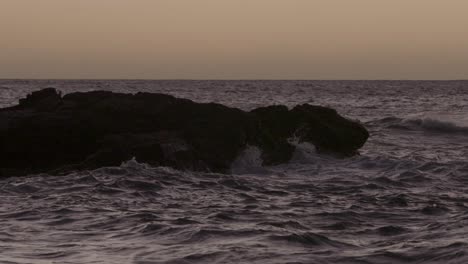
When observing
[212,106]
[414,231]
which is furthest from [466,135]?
[414,231]

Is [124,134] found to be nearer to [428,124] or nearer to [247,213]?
[247,213]

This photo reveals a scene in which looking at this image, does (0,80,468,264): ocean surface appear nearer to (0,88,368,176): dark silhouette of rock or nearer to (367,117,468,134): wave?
(0,88,368,176): dark silhouette of rock

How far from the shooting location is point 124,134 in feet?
63.8

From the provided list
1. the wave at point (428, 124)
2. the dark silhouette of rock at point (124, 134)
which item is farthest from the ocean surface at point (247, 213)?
the wave at point (428, 124)

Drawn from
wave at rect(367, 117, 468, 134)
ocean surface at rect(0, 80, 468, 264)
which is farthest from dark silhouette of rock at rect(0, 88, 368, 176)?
wave at rect(367, 117, 468, 134)

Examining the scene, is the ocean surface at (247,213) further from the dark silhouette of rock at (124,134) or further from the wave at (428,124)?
the wave at (428,124)

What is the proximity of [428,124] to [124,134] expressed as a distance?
21896mm

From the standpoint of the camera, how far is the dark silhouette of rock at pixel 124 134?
62.3 feet

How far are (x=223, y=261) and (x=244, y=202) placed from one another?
192 inches

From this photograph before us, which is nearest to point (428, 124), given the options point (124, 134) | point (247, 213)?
point (124, 134)

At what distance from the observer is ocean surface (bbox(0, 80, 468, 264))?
34.1ft

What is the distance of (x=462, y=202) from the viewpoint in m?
15.0

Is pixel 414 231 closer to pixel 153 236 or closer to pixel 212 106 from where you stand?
pixel 153 236

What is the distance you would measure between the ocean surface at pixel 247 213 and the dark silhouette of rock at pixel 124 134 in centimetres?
55
